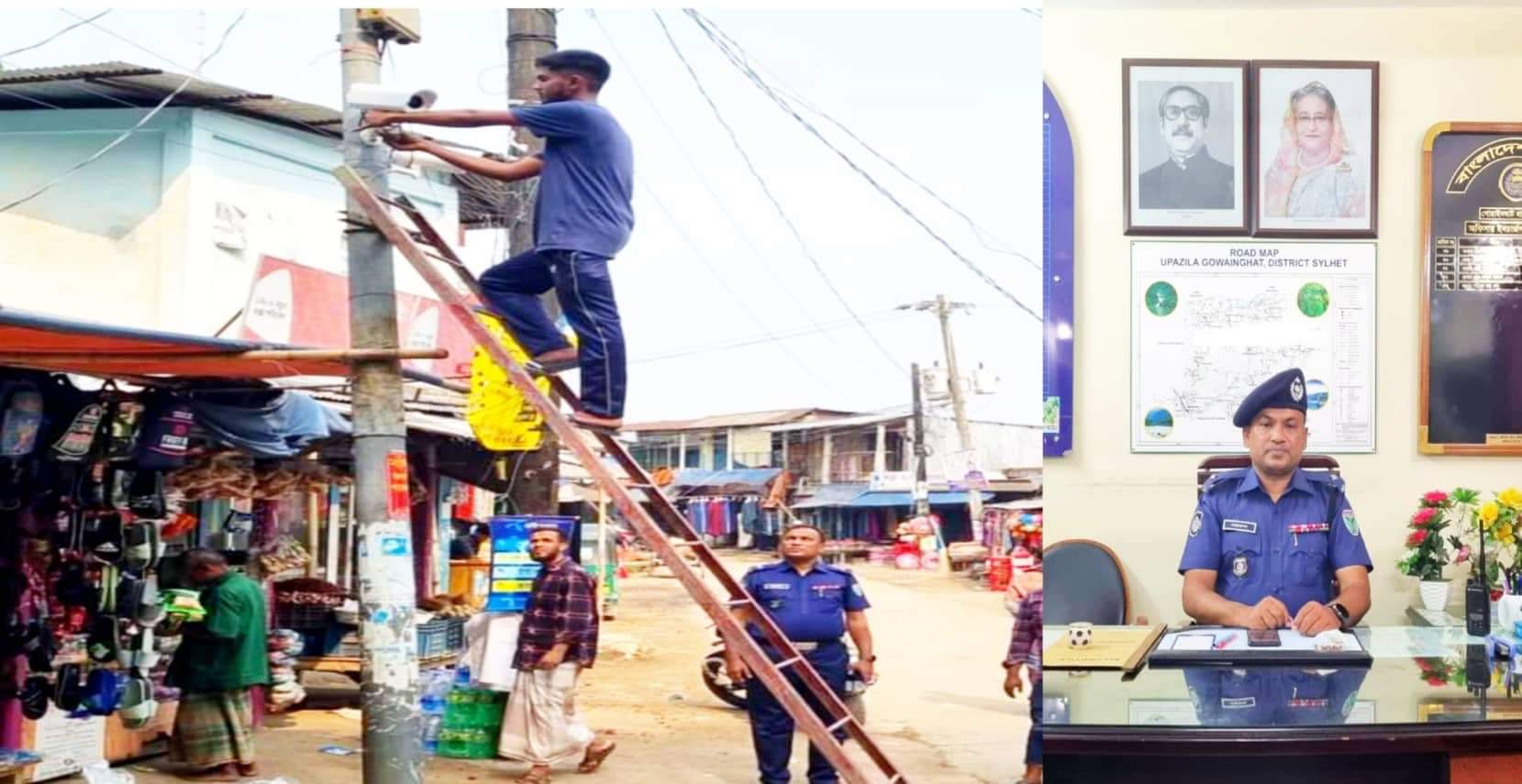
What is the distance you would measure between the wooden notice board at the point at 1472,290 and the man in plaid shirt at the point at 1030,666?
6.54ft

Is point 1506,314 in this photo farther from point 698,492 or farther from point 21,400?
point 21,400

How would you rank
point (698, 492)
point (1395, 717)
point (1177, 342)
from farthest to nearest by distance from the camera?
point (1177, 342), point (1395, 717), point (698, 492)

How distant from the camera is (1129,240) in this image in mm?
3641

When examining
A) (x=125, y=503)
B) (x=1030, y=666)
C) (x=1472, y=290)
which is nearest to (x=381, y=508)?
(x=125, y=503)

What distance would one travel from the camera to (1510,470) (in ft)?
12.3

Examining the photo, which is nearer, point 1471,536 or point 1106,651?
point 1106,651

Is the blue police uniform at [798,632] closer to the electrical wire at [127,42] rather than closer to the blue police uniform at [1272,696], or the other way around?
the blue police uniform at [1272,696]

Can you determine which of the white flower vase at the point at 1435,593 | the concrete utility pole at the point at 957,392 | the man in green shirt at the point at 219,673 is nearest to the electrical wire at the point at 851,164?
the concrete utility pole at the point at 957,392

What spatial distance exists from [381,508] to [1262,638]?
1894 millimetres

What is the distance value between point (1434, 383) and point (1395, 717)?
1664 millimetres

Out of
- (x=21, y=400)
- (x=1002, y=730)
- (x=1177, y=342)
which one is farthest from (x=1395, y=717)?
(x=21, y=400)

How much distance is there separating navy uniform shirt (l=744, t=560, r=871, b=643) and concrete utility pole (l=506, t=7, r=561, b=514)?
355mm

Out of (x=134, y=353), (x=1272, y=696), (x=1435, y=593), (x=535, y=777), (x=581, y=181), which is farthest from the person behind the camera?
(x=1435, y=593)

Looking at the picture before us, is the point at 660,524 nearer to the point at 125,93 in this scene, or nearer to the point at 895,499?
the point at 895,499
